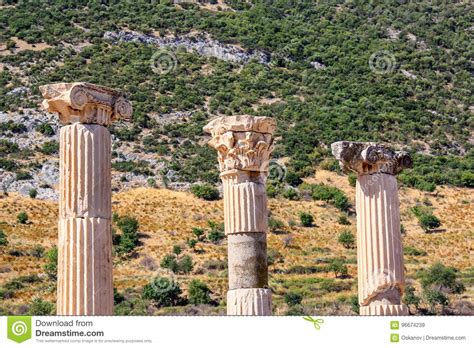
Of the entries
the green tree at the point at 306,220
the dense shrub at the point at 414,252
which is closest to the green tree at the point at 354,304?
the dense shrub at the point at 414,252

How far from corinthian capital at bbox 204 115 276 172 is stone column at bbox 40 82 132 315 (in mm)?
2937

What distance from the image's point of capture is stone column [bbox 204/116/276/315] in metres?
17.5

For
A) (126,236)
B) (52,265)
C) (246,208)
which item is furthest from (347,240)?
(246,208)

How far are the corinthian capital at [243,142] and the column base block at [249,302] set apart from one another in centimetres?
204

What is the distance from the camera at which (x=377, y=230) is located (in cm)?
1881

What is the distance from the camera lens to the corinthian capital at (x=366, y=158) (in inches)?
754

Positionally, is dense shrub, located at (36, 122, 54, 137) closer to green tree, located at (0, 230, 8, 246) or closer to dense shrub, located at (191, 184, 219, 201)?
dense shrub, located at (191, 184, 219, 201)

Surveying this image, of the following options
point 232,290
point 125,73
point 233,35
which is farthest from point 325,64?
point 232,290

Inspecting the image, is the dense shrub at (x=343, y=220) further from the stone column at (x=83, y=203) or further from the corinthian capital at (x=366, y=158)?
the stone column at (x=83, y=203)

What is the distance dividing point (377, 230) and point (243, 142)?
290cm

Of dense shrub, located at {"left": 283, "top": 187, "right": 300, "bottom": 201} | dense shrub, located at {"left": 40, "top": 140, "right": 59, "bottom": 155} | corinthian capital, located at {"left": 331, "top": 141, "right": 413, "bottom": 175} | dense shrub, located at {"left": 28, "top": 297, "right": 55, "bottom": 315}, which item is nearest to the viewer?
corinthian capital, located at {"left": 331, "top": 141, "right": 413, "bottom": 175}

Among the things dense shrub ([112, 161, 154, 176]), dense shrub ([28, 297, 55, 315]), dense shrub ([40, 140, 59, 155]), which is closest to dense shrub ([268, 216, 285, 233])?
dense shrub ([112, 161, 154, 176])

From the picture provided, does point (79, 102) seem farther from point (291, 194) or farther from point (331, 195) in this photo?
point (291, 194)
